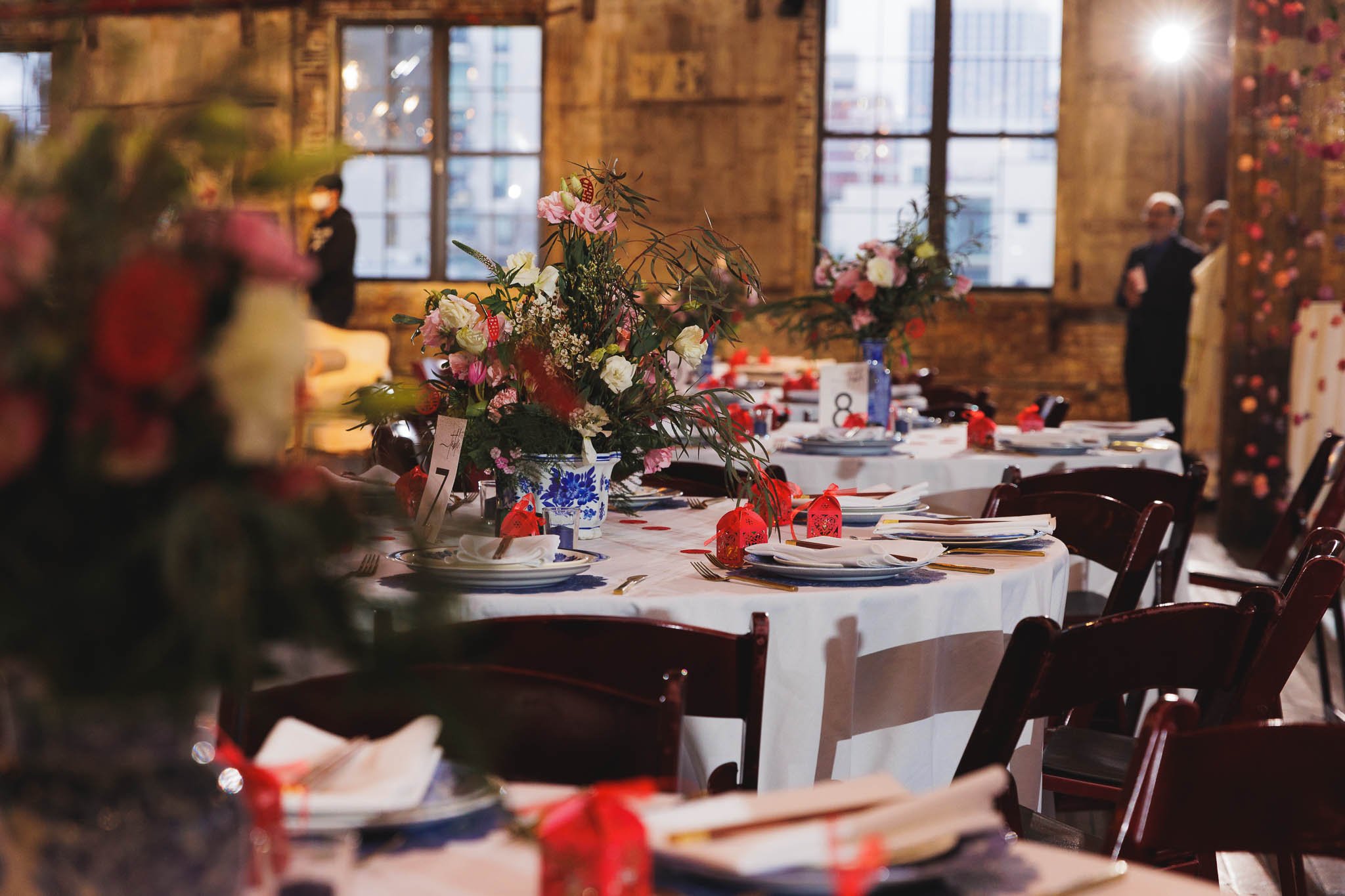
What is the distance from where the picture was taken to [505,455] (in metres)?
2.27

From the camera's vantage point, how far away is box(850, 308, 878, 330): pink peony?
4.20m

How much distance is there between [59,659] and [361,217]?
11.3 meters

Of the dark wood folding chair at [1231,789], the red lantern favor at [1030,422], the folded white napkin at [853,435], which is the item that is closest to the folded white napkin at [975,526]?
the dark wood folding chair at [1231,789]

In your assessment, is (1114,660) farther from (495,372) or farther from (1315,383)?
(1315,383)

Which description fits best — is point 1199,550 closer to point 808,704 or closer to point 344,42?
point 808,704

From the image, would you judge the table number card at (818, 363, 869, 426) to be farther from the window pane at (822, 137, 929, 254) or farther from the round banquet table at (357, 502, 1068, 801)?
the window pane at (822, 137, 929, 254)

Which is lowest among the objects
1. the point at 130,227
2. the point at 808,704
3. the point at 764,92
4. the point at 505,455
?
the point at 808,704

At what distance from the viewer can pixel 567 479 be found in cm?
230

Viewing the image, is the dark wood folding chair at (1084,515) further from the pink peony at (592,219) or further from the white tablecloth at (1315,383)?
the white tablecloth at (1315,383)

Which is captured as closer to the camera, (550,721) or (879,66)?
(550,721)

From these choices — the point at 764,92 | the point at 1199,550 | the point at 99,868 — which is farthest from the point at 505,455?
the point at 764,92

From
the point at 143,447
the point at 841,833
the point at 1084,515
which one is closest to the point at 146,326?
the point at 143,447

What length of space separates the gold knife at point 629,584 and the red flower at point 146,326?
133 cm

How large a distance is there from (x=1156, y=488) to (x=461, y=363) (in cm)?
190
